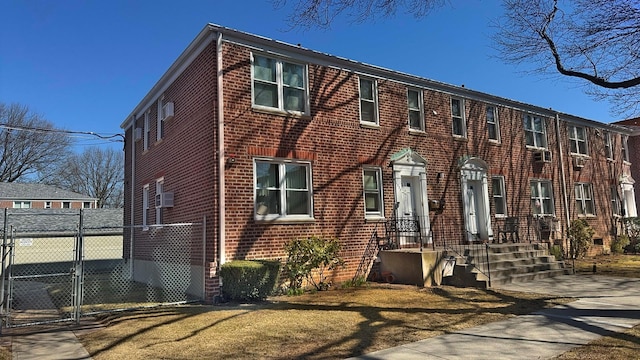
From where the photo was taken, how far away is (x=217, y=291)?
31.6 ft

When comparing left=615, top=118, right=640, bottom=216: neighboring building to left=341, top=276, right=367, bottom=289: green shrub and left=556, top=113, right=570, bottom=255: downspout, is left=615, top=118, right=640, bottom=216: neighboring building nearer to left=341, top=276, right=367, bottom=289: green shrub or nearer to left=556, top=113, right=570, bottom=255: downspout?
left=556, top=113, right=570, bottom=255: downspout

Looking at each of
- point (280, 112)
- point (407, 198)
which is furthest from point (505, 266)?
point (280, 112)

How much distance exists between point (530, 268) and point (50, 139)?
4714cm

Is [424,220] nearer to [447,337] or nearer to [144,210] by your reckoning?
[447,337]

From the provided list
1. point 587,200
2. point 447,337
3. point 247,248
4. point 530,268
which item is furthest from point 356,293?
point 587,200

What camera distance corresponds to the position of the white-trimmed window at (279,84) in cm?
1127

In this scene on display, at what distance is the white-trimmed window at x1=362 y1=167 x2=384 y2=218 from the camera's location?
500 inches

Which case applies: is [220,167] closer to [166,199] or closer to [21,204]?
[166,199]

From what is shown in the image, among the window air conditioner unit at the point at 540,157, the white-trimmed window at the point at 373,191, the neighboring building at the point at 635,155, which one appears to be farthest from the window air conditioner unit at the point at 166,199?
the neighboring building at the point at 635,155

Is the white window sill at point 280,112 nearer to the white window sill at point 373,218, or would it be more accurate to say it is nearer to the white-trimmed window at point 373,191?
the white-trimmed window at point 373,191

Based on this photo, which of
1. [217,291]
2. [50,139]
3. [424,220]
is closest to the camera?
[217,291]

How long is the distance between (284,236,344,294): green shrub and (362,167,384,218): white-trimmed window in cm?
239

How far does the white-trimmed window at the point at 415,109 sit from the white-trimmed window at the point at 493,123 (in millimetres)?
3623

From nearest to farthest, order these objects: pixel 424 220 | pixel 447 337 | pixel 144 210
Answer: pixel 447 337 → pixel 424 220 → pixel 144 210
